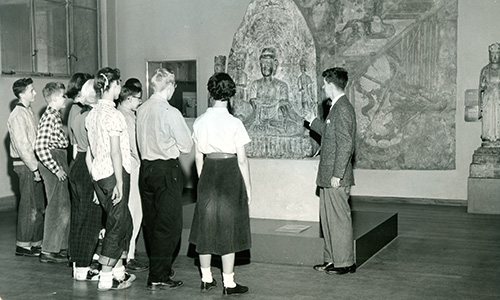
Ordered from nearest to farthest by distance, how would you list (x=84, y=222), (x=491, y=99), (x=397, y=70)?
(x=84, y=222)
(x=491, y=99)
(x=397, y=70)

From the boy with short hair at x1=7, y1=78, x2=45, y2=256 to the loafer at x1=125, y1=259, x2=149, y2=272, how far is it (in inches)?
49.0

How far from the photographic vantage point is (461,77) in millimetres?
10352

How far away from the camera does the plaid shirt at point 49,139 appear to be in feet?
22.1

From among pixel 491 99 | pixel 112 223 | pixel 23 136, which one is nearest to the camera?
pixel 112 223

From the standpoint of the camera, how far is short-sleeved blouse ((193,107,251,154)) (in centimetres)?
524

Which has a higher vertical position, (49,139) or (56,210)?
(49,139)

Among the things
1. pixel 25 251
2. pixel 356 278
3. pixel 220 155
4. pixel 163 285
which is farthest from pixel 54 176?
pixel 356 278

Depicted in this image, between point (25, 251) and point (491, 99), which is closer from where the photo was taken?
point (25, 251)

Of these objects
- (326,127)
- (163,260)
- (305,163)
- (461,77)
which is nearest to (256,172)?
(305,163)

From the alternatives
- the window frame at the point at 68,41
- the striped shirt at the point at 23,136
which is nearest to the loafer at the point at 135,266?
the striped shirt at the point at 23,136

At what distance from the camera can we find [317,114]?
25.4ft

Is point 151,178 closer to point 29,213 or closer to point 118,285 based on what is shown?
point 118,285

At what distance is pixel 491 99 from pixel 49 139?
6489 millimetres

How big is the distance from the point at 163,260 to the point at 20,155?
2393mm
